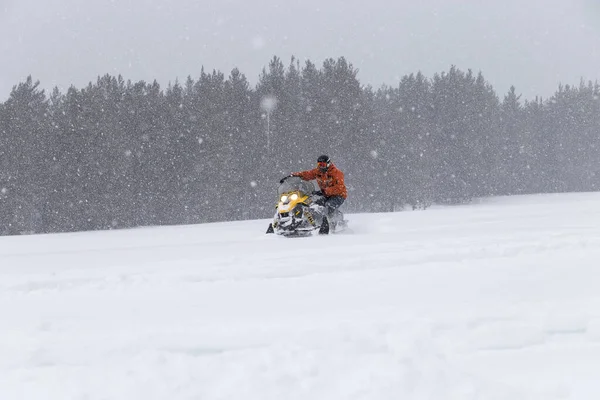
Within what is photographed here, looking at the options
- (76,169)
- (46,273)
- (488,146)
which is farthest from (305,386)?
(488,146)

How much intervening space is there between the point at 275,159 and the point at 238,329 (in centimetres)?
3713

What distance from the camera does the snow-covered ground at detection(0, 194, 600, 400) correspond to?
320 centimetres

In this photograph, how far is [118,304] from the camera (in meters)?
5.01

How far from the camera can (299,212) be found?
11.7 meters

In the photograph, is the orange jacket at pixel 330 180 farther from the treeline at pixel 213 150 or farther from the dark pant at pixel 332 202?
the treeline at pixel 213 150

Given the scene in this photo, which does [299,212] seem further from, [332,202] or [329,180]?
[329,180]

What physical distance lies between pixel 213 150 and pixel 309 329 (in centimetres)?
3690

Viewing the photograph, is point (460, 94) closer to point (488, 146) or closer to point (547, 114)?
point (488, 146)

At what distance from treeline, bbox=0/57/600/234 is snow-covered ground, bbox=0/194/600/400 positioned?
3150 cm

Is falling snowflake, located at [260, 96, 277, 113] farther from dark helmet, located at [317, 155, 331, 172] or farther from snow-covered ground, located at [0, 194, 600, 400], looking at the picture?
snow-covered ground, located at [0, 194, 600, 400]

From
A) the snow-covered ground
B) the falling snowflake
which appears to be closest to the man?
the snow-covered ground

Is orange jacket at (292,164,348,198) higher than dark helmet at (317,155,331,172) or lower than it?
lower

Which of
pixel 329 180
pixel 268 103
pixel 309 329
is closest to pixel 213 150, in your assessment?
pixel 268 103

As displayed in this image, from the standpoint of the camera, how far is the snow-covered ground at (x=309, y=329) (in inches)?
126
